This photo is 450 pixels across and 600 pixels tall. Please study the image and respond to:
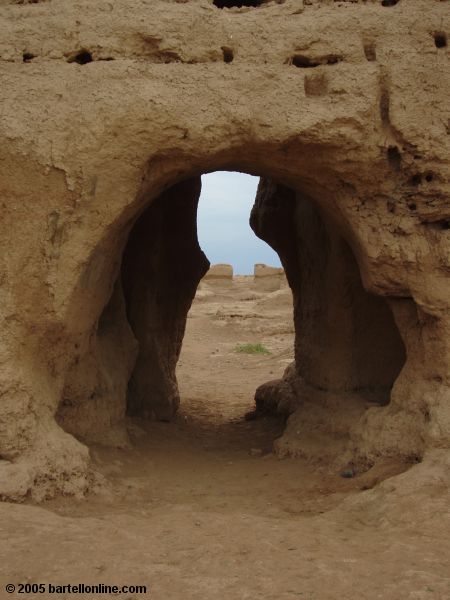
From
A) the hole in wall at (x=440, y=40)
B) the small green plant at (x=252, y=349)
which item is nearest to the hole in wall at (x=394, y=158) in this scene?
the hole in wall at (x=440, y=40)

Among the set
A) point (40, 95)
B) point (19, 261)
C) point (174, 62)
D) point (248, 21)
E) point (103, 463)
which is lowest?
point (103, 463)

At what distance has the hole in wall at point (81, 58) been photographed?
12.1 ft

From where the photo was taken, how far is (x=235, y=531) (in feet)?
9.28

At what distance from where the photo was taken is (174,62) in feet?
12.1

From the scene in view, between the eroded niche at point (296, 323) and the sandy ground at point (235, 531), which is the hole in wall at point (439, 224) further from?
the sandy ground at point (235, 531)

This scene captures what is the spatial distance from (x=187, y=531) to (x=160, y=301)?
3975 mm

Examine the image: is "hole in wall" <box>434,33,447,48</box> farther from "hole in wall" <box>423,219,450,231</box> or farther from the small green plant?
the small green plant

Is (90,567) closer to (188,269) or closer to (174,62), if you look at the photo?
(174,62)

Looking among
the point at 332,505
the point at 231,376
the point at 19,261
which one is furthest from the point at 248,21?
the point at 231,376

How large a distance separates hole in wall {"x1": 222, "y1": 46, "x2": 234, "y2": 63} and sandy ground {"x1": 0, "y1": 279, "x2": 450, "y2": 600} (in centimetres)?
260

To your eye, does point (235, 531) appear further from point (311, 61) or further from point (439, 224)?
point (311, 61)

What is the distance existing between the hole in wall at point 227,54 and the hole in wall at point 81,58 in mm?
792

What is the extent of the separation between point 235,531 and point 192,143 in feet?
7.12

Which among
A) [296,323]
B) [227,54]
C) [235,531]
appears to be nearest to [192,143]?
[227,54]
